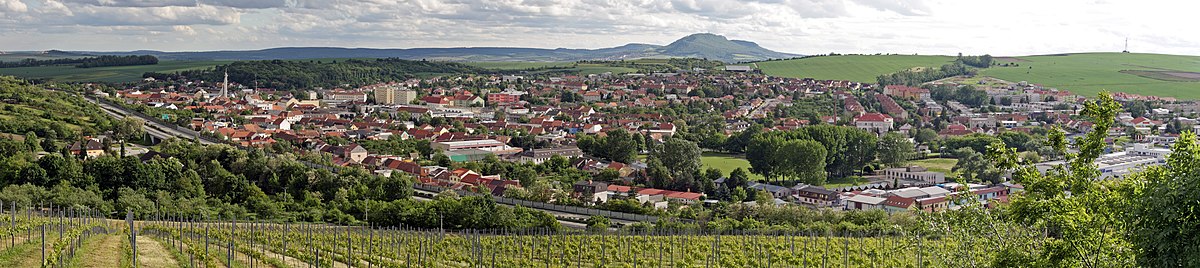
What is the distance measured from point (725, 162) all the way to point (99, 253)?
45788 millimetres

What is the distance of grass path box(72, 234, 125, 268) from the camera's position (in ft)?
56.1

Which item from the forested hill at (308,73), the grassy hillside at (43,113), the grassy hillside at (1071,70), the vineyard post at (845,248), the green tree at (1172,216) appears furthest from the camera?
the forested hill at (308,73)

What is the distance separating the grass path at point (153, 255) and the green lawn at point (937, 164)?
46.2m

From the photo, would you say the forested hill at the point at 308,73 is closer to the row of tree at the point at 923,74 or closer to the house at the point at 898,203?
the row of tree at the point at 923,74

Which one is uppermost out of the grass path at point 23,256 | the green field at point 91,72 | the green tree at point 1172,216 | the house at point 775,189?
the green tree at point 1172,216

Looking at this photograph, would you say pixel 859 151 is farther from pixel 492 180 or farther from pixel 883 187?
pixel 492 180

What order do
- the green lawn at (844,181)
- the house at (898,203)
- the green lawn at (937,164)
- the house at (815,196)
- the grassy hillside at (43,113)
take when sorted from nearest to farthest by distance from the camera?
the house at (898,203)
the house at (815,196)
the grassy hillside at (43,113)
the green lawn at (844,181)
the green lawn at (937,164)

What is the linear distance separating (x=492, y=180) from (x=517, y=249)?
827 inches

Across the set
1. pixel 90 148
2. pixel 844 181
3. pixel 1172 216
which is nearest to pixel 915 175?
pixel 844 181

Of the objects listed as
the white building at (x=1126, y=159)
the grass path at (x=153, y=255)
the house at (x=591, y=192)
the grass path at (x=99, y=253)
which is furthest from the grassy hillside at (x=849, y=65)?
the grass path at (x=99, y=253)

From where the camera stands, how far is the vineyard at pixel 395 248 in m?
18.4

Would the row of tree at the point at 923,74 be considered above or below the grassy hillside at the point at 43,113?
above

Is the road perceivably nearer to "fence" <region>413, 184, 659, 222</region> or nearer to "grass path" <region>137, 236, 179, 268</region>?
"fence" <region>413, 184, 659, 222</region>

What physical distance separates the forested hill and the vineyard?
315 feet
